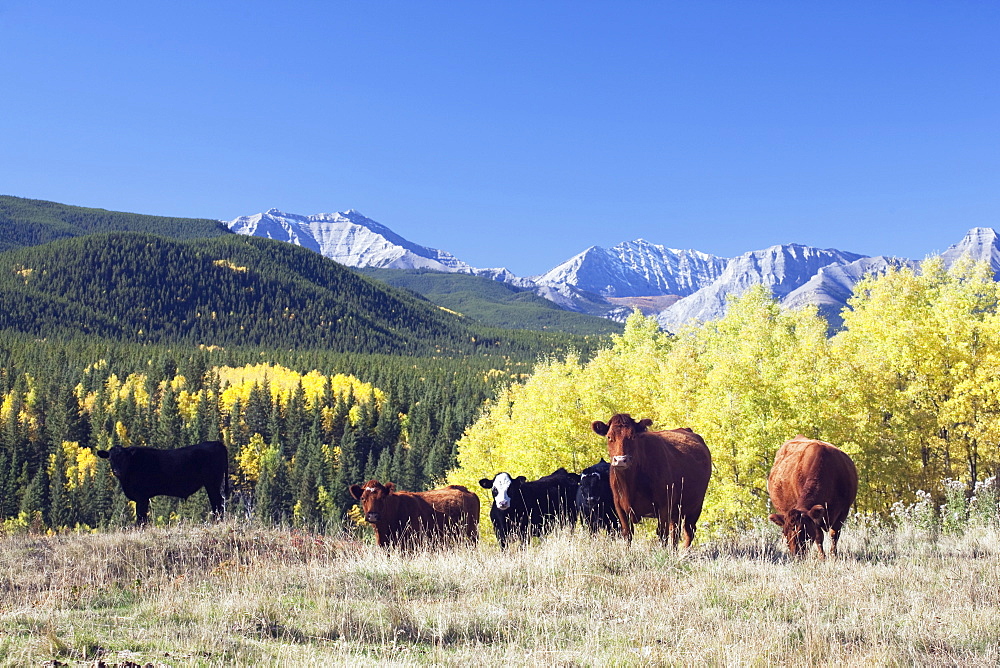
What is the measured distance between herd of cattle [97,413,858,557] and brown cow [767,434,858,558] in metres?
0.02

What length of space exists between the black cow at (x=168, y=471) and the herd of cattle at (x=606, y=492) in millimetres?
26

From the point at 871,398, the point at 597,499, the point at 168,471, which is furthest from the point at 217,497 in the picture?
the point at 871,398

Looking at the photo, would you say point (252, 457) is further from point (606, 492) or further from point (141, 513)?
point (606, 492)

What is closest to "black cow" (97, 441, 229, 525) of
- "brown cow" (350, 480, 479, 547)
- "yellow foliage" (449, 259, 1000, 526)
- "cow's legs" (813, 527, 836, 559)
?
"brown cow" (350, 480, 479, 547)

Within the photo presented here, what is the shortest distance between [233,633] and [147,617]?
52.4 inches

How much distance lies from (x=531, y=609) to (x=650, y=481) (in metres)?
4.81

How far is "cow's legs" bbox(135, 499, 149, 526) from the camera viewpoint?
1630 centimetres

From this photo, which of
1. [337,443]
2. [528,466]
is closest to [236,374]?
[337,443]

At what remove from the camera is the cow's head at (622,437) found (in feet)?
37.0

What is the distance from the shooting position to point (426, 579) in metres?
9.33

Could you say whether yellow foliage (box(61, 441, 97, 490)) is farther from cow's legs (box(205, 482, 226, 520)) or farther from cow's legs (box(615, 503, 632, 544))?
cow's legs (box(615, 503, 632, 544))

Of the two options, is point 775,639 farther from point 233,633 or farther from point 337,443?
point 337,443

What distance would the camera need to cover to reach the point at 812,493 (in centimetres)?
1112

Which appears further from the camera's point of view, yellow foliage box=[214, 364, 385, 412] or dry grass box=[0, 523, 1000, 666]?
yellow foliage box=[214, 364, 385, 412]
